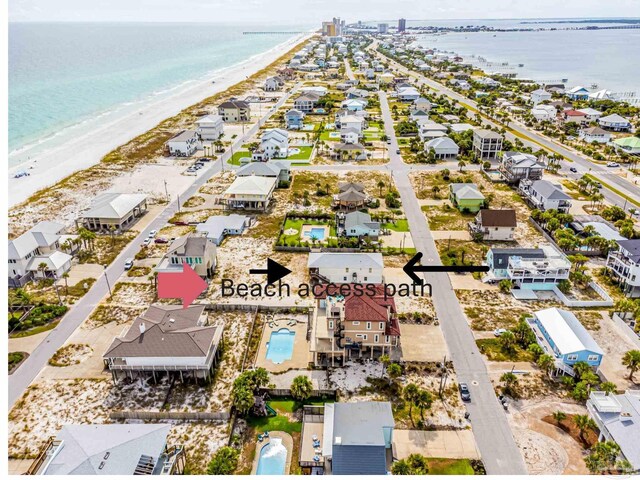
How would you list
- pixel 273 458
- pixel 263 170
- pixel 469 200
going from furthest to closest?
pixel 263 170, pixel 469 200, pixel 273 458

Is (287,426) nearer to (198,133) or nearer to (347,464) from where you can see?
(347,464)

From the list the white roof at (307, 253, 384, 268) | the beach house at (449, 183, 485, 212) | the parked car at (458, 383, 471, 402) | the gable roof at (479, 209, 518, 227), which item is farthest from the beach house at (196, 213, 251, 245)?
the parked car at (458, 383, 471, 402)

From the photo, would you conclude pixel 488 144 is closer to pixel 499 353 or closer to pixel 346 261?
pixel 346 261

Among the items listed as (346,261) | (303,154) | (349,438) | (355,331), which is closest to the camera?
(349,438)

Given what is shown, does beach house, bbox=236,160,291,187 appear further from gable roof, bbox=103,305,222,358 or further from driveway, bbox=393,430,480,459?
driveway, bbox=393,430,480,459

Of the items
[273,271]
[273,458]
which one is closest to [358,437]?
[273,458]

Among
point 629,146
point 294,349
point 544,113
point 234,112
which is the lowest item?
point 294,349

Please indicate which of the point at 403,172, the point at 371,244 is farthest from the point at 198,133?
the point at 371,244
